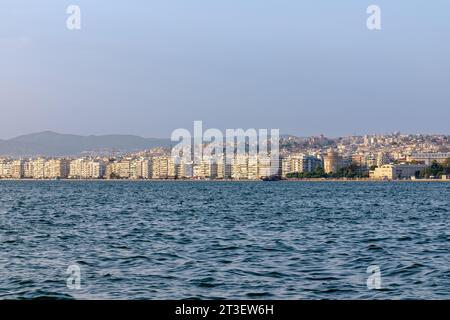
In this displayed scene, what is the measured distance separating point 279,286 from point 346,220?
20597mm

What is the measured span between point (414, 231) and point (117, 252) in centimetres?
1210

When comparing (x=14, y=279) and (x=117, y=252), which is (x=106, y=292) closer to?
(x=14, y=279)

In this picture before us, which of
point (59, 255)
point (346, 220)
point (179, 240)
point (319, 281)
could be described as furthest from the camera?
point (346, 220)

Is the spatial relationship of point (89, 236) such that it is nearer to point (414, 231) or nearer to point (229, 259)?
point (229, 259)

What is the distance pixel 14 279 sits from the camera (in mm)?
13781

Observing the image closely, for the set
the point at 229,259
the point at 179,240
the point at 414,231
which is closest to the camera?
the point at 229,259

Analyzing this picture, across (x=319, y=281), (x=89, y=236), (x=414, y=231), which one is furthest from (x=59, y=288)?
(x=414, y=231)

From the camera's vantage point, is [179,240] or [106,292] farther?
[179,240]
